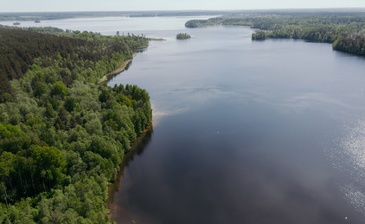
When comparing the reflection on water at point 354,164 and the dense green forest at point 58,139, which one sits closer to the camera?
the dense green forest at point 58,139

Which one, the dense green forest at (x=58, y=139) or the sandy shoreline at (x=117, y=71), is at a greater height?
the dense green forest at (x=58, y=139)

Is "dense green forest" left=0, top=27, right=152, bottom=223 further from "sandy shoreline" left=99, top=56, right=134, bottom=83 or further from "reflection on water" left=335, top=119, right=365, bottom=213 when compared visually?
"reflection on water" left=335, top=119, right=365, bottom=213

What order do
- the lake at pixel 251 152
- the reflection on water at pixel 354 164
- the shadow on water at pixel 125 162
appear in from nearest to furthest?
the lake at pixel 251 152, the shadow on water at pixel 125 162, the reflection on water at pixel 354 164

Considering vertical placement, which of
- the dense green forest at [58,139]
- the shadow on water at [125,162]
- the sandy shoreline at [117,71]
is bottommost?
the shadow on water at [125,162]

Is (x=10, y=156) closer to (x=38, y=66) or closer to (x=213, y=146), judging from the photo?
(x=213, y=146)

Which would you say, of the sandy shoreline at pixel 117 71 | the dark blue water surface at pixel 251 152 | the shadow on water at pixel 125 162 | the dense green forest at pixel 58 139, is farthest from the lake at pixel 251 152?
the sandy shoreline at pixel 117 71

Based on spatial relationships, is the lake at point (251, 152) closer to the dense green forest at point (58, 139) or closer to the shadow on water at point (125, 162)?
the shadow on water at point (125, 162)

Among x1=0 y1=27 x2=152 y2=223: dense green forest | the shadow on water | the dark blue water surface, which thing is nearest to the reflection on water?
the dark blue water surface
